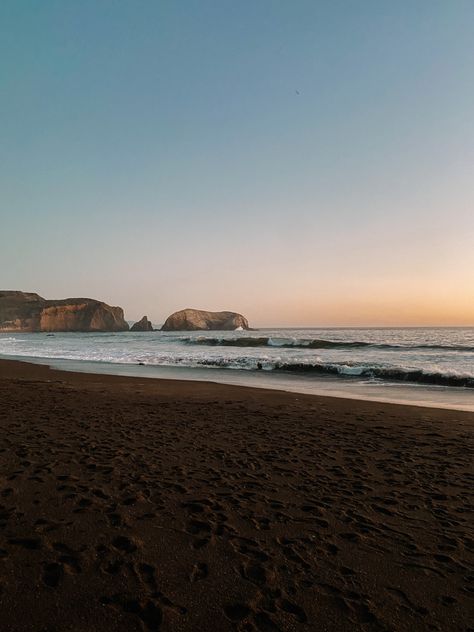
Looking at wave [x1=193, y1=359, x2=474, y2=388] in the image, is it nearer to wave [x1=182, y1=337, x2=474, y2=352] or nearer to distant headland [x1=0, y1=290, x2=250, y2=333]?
wave [x1=182, y1=337, x2=474, y2=352]

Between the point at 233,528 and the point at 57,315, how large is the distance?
152 metres

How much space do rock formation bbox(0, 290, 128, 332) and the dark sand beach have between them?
145 meters

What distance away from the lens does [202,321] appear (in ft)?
449

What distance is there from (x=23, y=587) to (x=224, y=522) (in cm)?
178

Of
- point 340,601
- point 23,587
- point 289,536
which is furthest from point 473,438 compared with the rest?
point 23,587

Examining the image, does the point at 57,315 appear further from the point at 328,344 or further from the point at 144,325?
the point at 328,344

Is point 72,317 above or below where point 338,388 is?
above

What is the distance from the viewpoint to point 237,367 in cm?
2244

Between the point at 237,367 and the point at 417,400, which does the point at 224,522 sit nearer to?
the point at 417,400

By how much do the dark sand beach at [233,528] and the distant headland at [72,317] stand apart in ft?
419

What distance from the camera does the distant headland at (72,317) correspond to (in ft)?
460

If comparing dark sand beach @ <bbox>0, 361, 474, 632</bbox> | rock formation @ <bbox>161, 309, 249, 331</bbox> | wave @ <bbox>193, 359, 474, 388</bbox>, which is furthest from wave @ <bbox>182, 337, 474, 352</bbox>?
rock formation @ <bbox>161, 309, 249, 331</bbox>

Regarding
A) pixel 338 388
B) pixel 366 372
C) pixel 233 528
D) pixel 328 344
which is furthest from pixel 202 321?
pixel 233 528

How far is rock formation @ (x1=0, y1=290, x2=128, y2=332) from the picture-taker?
462ft
